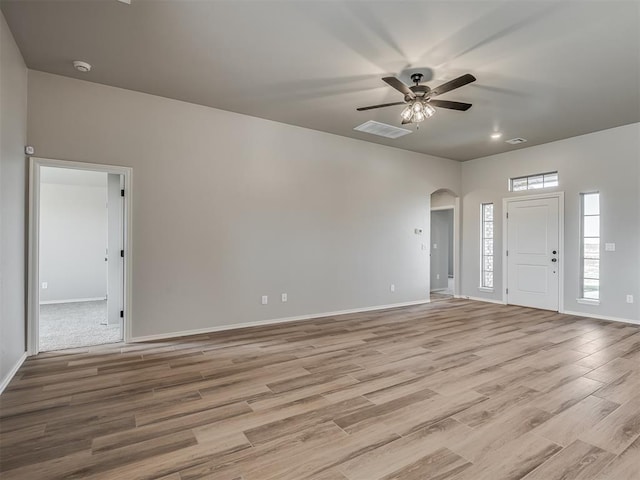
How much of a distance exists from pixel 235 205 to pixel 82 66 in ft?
7.42

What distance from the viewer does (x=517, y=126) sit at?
5.30 m

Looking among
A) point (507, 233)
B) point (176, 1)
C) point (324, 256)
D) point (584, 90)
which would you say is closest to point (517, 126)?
point (584, 90)

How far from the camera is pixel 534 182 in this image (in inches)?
257

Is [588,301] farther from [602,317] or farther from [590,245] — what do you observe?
[590,245]

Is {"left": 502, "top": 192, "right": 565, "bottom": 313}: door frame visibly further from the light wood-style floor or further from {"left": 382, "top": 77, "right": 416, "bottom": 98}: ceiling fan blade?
{"left": 382, "top": 77, "right": 416, "bottom": 98}: ceiling fan blade

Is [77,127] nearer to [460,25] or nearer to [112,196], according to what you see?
[112,196]

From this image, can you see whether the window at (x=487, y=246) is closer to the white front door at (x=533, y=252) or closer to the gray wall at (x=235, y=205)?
the white front door at (x=533, y=252)

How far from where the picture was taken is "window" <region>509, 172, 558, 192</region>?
6.23 meters

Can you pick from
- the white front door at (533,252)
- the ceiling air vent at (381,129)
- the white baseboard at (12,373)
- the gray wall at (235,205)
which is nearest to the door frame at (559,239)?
the white front door at (533,252)

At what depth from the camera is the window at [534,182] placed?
6.23 meters

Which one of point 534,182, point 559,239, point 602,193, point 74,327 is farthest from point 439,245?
point 74,327

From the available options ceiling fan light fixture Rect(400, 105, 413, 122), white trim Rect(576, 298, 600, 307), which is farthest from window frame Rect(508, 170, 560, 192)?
ceiling fan light fixture Rect(400, 105, 413, 122)

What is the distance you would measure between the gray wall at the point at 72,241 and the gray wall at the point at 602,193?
853 cm

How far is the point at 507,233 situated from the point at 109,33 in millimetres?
7077
